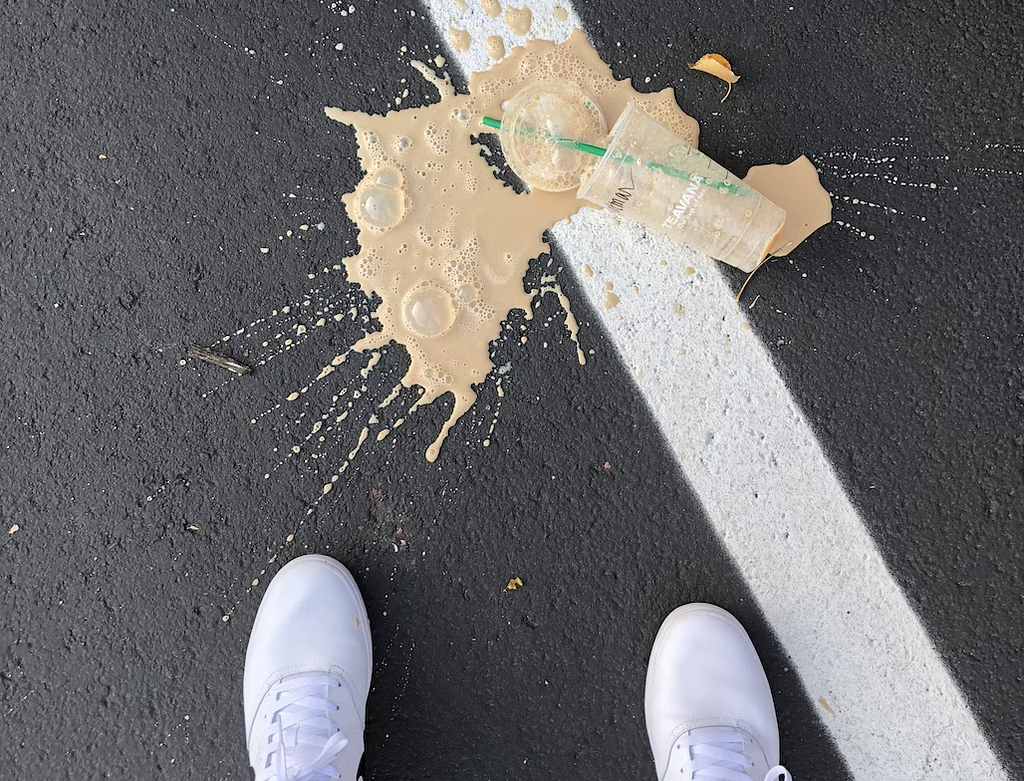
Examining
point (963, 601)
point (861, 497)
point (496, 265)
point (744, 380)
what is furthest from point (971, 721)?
point (496, 265)

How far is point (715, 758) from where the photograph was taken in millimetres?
1787

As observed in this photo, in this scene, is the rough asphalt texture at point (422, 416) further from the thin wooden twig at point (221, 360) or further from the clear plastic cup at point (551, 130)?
the clear plastic cup at point (551, 130)

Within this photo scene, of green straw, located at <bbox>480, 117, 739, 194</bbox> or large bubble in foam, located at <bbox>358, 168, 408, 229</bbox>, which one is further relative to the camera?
large bubble in foam, located at <bbox>358, 168, 408, 229</bbox>

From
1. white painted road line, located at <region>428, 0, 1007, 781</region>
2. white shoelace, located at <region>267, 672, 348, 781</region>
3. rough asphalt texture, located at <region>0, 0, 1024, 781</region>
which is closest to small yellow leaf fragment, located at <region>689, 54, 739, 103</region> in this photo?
rough asphalt texture, located at <region>0, 0, 1024, 781</region>

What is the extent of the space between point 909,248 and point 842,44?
56 cm

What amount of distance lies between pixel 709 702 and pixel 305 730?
1.08 m

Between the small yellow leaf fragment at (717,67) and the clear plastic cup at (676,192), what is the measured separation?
21 centimetres

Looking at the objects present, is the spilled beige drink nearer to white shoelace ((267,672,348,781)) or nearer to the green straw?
the green straw

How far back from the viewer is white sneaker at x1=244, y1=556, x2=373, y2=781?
1794mm

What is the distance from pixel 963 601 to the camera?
1776mm

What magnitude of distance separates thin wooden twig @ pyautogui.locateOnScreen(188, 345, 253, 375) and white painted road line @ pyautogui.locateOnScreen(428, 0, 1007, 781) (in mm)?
923

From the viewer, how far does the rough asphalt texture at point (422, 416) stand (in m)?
1.77

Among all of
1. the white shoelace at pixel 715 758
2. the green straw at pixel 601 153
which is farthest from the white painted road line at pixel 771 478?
the white shoelace at pixel 715 758

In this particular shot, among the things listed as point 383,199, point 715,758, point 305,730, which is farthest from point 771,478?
point 305,730
